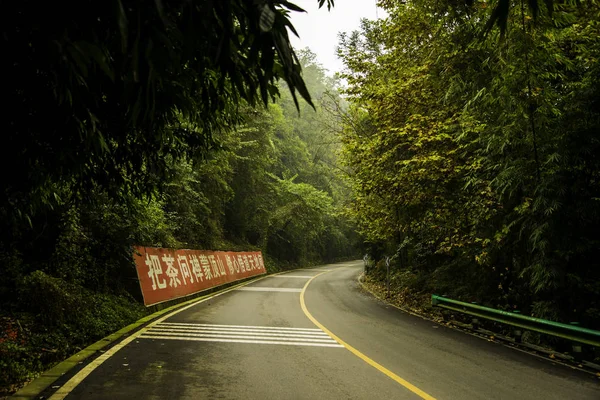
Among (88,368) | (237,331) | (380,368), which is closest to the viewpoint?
(88,368)

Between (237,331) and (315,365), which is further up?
(237,331)

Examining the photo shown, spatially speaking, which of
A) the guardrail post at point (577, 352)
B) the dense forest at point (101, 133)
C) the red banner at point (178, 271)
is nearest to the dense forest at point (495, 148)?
the guardrail post at point (577, 352)

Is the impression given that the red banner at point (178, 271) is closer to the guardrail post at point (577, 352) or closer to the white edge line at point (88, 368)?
the white edge line at point (88, 368)

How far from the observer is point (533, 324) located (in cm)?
754

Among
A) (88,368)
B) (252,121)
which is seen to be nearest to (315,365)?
(88,368)

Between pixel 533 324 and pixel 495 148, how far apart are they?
3698 mm

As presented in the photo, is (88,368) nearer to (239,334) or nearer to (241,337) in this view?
(241,337)

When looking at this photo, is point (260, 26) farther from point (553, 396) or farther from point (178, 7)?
point (553, 396)

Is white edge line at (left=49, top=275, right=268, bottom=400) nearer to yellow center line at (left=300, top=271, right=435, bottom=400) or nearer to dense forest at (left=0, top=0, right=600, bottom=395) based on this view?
dense forest at (left=0, top=0, right=600, bottom=395)

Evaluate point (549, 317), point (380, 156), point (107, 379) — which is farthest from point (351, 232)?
point (107, 379)

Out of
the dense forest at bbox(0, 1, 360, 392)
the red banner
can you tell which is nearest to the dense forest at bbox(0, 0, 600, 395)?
the dense forest at bbox(0, 1, 360, 392)

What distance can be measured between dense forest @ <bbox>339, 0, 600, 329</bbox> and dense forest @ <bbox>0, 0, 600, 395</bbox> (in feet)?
0.16

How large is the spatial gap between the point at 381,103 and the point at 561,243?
555cm

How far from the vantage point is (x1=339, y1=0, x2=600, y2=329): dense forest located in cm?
717
